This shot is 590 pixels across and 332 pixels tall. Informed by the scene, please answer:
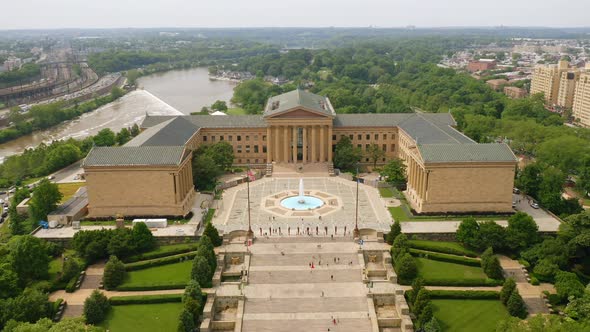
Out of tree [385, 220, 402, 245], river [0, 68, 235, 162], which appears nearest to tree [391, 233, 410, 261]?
tree [385, 220, 402, 245]

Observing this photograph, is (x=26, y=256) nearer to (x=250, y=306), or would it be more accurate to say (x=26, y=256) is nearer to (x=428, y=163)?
(x=250, y=306)

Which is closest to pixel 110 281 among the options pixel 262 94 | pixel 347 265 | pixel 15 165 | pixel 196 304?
pixel 196 304

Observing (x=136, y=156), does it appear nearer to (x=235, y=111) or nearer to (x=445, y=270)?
(x=445, y=270)

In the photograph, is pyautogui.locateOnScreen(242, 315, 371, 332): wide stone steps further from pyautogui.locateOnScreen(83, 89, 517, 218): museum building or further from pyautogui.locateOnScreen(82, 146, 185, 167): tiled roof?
pyautogui.locateOnScreen(82, 146, 185, 167): tiled roof

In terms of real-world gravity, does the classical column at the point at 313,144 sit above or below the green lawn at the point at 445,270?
above

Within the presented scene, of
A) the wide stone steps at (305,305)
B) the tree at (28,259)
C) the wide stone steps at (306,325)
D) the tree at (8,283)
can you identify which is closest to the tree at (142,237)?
the tree at (28,259)

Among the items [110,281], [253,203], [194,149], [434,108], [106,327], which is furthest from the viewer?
[434,108]

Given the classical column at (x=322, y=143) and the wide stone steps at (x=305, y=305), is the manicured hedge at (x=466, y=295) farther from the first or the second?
the classical column at (x=322, y=143)
